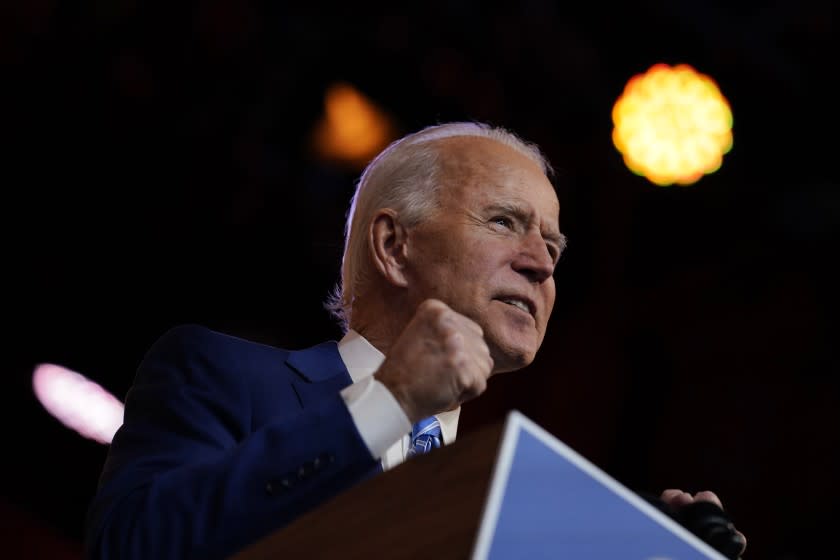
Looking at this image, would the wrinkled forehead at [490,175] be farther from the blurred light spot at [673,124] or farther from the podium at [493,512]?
the blurred light spot at [673,124]

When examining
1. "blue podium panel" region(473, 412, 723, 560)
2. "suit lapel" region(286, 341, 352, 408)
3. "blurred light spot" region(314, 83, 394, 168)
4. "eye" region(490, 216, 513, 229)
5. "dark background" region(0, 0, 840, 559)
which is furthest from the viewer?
"blurred light spot" region(314, 83, 394, 168)

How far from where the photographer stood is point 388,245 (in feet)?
5.49

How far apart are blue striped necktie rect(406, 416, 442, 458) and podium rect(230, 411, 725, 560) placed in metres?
0.48

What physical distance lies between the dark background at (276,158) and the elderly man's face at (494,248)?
228 cm

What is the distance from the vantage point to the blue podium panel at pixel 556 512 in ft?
2.55

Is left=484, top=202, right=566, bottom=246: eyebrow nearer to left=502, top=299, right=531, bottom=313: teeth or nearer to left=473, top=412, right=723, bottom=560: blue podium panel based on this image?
left=502, top=299, right=531, bottom=313: teeth

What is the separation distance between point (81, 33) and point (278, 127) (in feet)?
2.75

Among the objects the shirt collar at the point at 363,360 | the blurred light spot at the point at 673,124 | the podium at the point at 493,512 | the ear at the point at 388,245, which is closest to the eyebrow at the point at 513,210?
the ear at the point at 388,245

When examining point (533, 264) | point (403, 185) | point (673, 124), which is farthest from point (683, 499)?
point (673, 124)

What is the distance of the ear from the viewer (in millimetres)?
1633

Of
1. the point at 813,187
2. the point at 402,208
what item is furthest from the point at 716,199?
the point at 402,208

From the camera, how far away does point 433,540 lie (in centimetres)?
80

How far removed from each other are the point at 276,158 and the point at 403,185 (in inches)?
102

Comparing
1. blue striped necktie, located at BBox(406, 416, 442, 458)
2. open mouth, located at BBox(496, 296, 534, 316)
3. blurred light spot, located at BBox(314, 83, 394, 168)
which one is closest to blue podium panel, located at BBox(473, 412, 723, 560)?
blue striped necktie, located at BBox(406, 416, 442, 458)
